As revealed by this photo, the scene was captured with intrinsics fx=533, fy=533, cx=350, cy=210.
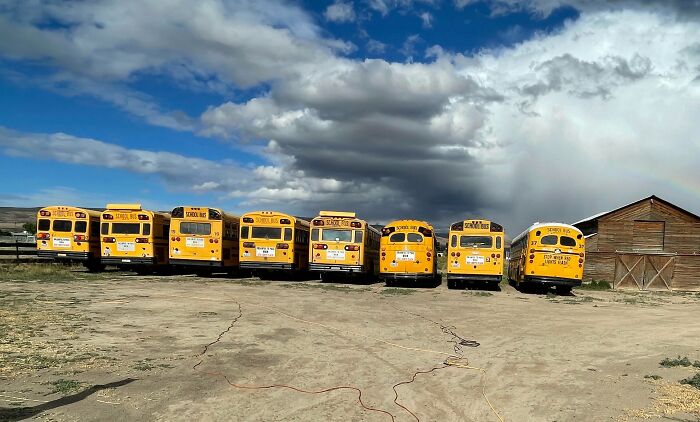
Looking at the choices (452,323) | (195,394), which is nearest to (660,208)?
(452,323)

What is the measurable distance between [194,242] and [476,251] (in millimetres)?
12888

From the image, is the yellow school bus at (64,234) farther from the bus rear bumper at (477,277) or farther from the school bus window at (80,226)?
the bus rear bumper at (477,277)

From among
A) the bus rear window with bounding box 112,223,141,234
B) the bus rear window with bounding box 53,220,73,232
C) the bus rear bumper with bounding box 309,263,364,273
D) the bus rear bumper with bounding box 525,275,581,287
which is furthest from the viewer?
the bus rear window with bounding box 53,220,73,232

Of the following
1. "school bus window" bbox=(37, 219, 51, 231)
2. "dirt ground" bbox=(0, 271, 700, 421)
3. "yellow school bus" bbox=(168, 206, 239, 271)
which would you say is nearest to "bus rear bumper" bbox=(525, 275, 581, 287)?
"dirt ground" bbox=(0, 271, 700, 421)

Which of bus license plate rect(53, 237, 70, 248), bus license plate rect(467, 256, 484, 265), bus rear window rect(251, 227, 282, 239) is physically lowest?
bus license plate rect(467, 256, 484, 265)

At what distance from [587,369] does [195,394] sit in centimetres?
619

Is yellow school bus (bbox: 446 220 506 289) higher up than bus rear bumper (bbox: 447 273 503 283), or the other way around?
yellow school bus (bbox: 446 220 506 289)

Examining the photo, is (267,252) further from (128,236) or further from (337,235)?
(128,236)

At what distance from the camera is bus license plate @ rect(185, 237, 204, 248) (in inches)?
982

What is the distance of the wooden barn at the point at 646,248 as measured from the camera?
32.9 m

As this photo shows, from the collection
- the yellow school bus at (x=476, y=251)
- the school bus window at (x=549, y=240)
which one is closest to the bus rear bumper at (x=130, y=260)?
the yellow school bus at (x=476, y=251)

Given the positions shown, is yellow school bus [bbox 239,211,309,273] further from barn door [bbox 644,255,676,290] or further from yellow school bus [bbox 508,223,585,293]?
barn door [bbox 644,255,676,290]

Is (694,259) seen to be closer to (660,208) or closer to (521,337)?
(660,208)

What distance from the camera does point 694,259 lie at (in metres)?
33.0
